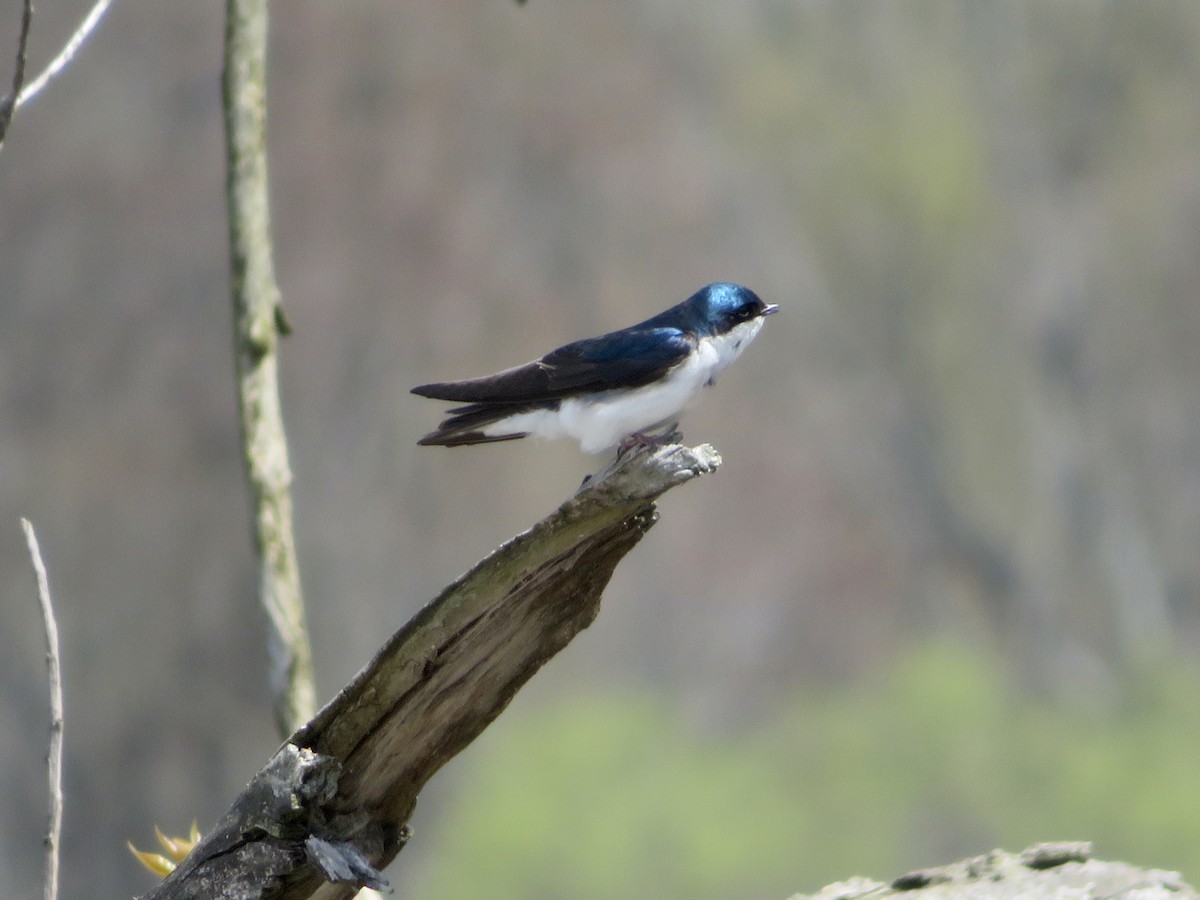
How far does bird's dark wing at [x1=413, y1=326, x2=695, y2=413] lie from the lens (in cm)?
191

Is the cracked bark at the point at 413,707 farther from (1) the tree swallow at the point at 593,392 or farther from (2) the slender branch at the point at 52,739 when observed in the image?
(1) the tree swallow at the point at 593,392

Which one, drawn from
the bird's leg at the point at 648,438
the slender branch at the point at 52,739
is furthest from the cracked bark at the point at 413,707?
the bird's leg at the point at 648,438

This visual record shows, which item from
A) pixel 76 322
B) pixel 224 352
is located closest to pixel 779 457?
pixel 224 352

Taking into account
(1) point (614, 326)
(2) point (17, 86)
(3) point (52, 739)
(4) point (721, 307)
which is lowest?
(3) point (52, 739)

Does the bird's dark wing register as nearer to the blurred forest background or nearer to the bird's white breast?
the bird's white breast

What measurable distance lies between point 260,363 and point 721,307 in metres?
0.82

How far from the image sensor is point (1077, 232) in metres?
5.47

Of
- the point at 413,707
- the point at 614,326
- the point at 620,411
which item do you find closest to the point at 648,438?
the point at 620,411

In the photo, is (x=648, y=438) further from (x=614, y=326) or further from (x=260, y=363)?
(x=614, y=326)

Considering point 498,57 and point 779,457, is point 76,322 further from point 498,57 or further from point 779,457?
point 779,457

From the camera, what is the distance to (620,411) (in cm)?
191

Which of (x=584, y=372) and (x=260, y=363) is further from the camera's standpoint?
(x=260, y=363)

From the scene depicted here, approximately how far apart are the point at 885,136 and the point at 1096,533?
1.81 metres

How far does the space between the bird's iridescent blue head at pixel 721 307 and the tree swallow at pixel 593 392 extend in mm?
72
